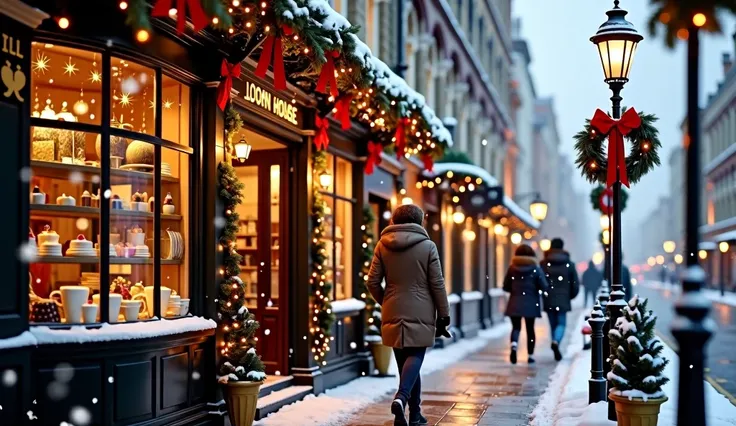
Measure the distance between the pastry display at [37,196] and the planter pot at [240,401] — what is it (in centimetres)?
260

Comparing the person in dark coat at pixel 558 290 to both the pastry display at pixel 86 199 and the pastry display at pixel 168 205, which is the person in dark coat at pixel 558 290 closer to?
the pastry display at pixel 168 205

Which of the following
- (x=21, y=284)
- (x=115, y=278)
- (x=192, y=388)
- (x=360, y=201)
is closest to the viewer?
(x=21, y=284)

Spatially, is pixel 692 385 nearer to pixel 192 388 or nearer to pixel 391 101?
pixel 192 388

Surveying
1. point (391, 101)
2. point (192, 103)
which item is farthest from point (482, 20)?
point (192, 103)

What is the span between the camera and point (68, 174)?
760cm

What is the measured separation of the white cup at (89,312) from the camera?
7496 mm

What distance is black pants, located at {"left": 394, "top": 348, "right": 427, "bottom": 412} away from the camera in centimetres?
855

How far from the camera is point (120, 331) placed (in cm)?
754

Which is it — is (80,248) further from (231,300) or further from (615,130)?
(615,130)

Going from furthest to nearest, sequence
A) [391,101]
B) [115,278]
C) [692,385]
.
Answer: [391,101] < [115,278] < [692,385]

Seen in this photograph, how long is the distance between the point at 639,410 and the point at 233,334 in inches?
153

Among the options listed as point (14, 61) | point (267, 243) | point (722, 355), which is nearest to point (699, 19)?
point (14, 61)

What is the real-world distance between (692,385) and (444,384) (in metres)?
8.11

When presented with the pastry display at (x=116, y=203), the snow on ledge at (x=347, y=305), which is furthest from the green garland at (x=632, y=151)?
the pastry display at (x=116, y=203)
